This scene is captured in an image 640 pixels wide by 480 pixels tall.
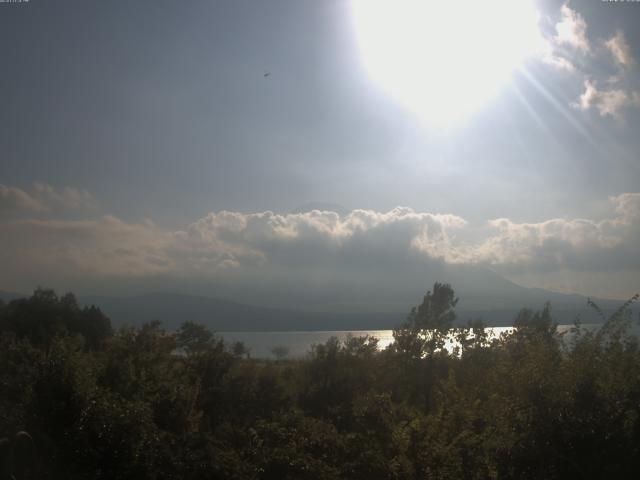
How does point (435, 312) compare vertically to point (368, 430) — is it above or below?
above

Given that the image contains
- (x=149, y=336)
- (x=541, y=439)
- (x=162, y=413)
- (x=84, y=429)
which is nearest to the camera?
(x=541, y=439)

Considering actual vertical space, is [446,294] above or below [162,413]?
above

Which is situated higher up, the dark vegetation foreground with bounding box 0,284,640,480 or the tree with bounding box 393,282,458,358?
the tree with bounding box 393,282,458,358

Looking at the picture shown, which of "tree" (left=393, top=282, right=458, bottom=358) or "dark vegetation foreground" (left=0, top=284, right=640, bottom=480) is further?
"tree" (left=393, top=282, right=458, bottom=358)

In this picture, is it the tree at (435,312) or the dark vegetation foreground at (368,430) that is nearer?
the dark vegetation foreground at (368,430)

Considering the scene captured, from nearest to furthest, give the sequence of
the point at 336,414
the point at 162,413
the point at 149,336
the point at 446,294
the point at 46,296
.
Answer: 1. the point at 162,413
2. the point at 336,414
3. the point at 149,336
4. the point at 446,294
5. the point at 46,296

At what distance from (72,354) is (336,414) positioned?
1002 cm

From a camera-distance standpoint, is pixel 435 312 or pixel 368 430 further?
pixel 435 312

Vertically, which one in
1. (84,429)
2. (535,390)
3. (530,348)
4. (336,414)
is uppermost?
(530,348)

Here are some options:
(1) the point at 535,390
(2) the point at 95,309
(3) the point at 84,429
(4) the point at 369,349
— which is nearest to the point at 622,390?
(1) the point at 535,390

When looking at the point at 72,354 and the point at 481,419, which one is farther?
the point at 72,354

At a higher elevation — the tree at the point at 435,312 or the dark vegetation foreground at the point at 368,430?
the tree at the point at 435,312

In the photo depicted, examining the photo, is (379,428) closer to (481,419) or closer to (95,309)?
(481,419)

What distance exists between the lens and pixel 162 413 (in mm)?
14984
